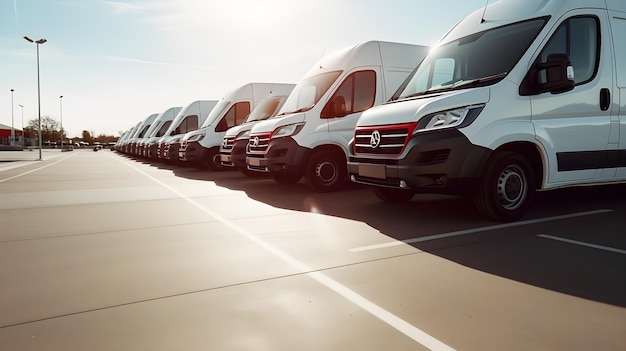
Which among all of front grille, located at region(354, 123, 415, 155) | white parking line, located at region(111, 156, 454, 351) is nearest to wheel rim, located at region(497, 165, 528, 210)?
front grille, located at region(354, 123, 415, 155)

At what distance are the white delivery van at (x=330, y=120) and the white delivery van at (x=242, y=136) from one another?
233 centimetres

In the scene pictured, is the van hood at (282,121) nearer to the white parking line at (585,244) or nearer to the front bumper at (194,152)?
the white parking line at (585,244)

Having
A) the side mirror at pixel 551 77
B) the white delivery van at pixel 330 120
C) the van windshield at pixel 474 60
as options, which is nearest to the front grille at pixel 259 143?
the white delivery van at pixel 330 120

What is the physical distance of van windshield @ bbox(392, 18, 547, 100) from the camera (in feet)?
18.7

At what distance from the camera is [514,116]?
552cm

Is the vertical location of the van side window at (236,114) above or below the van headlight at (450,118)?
above

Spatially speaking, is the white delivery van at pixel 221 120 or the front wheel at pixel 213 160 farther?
the front wheel at pixel 213 160

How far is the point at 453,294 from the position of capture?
3236 millimetres

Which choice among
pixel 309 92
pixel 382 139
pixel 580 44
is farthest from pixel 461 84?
pixel 309 92

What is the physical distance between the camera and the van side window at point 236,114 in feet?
50.2

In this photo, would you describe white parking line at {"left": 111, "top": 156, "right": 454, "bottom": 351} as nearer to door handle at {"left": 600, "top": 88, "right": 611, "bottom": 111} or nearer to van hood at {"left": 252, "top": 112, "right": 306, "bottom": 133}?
van hood at {"left": 252, "top": 112, "right": 306, "bottom": 133}

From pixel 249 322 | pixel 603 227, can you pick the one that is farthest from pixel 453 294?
pixel 603 227

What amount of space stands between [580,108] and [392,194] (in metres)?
2.88

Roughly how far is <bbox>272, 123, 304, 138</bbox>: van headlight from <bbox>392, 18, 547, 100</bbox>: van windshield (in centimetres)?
261
